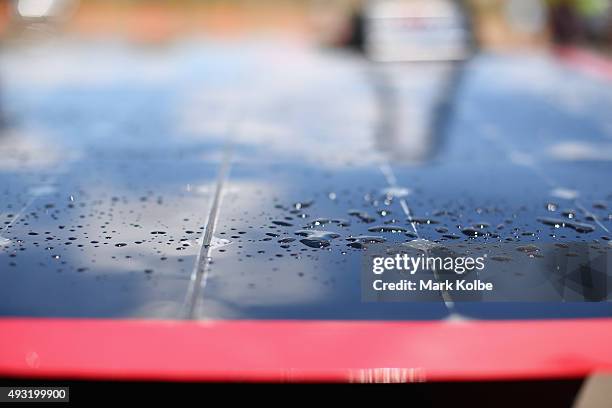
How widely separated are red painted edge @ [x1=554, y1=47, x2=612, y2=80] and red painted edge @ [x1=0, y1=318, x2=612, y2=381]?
814cm

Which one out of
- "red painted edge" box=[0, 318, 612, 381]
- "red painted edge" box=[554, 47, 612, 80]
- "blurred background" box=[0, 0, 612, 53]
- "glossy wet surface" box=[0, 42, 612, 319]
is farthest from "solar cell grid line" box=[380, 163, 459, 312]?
"blurred background" box=[0, 0, 612, 53]

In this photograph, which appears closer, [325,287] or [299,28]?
[325,287]

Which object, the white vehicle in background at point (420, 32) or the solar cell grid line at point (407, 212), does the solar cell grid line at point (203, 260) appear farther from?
the white vehicle in background at point (420, 32)

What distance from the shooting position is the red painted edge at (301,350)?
253 centimetres

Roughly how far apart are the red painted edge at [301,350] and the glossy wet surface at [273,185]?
124mm

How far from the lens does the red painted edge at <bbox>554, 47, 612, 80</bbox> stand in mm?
10534

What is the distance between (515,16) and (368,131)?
1197 centimetres

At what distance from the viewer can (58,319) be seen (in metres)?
2.87

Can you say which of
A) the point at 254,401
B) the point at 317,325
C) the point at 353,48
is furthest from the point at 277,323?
the point at 353,48

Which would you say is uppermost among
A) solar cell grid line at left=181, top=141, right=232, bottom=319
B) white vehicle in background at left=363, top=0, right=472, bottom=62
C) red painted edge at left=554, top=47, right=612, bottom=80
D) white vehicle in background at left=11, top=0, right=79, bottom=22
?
white vehicle in background at left=11, top=0, right=79, bottom=22

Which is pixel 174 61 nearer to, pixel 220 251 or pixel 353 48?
pixel 353 48

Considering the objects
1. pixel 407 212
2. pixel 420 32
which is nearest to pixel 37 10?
pixel 420 32

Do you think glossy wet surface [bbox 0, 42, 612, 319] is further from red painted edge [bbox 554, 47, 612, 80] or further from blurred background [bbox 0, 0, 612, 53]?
blurred background [bbox 0, 0, 612, 53]

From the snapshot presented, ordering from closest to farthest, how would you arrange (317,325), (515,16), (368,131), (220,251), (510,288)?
(317,325) < (510,288) < (220,251) < (368,131) < (515,16)
